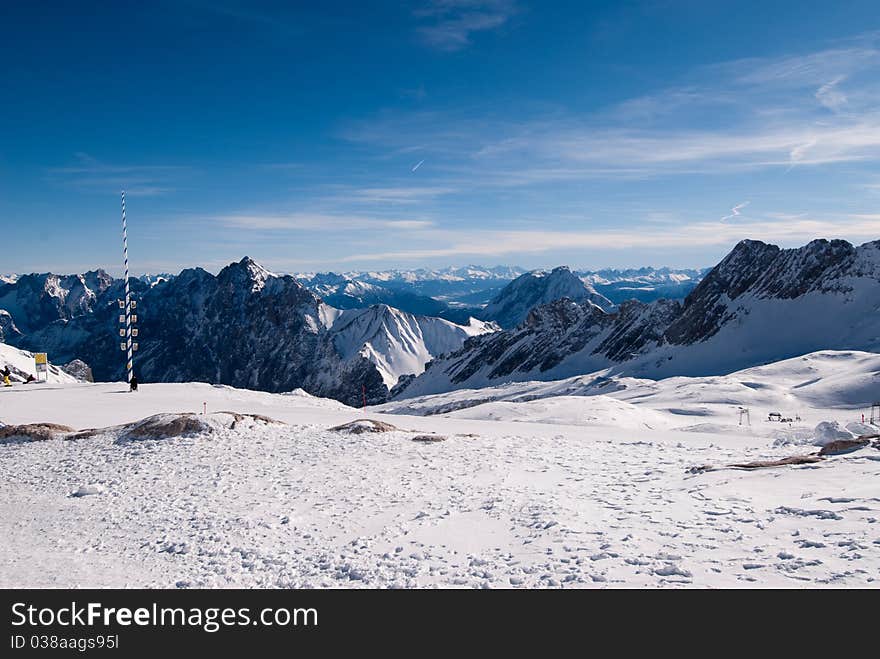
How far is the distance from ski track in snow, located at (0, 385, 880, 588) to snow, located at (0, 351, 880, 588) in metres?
0.06

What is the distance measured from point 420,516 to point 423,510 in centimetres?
44

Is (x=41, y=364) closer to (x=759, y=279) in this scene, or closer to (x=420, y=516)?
(x=420, y=516)

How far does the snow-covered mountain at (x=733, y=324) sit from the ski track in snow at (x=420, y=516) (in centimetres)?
9637

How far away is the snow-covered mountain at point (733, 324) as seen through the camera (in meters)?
103

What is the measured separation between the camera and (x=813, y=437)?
2383cm

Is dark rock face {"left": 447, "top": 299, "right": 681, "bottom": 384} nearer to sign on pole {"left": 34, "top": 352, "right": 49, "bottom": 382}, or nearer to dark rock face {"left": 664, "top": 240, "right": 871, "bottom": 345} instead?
dark rock face {"left": 664, "top": 240, "right": 871, "bottom": 345}

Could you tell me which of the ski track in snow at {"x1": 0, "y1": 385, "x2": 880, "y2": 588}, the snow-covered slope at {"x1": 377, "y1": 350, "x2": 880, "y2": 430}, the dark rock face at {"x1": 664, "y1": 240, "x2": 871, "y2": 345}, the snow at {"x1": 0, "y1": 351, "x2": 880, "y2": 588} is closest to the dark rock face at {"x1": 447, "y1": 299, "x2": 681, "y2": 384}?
the dark rock face at {"x1": 664, "y1": 240, "x2": 871, "y2": 345}

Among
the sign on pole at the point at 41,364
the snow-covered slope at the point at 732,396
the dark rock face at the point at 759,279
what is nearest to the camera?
the sign on pole at the point at 41,364

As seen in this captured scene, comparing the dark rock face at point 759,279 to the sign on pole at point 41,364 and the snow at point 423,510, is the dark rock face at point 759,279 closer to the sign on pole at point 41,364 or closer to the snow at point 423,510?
the snow at point 423,510

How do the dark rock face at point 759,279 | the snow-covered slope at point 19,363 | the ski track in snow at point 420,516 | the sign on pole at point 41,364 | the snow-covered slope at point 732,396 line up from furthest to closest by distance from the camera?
the dark rock face at point 759,279, the snow-covered slope at point 19,363, the snow-covered slope at point 732,396, the sign on pole at point 41,364, the ski track in snow at point 420,516

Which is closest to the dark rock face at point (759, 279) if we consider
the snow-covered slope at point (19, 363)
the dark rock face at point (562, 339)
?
the dark rock face at point (562, 339)

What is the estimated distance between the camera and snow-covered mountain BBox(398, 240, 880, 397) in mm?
103062
